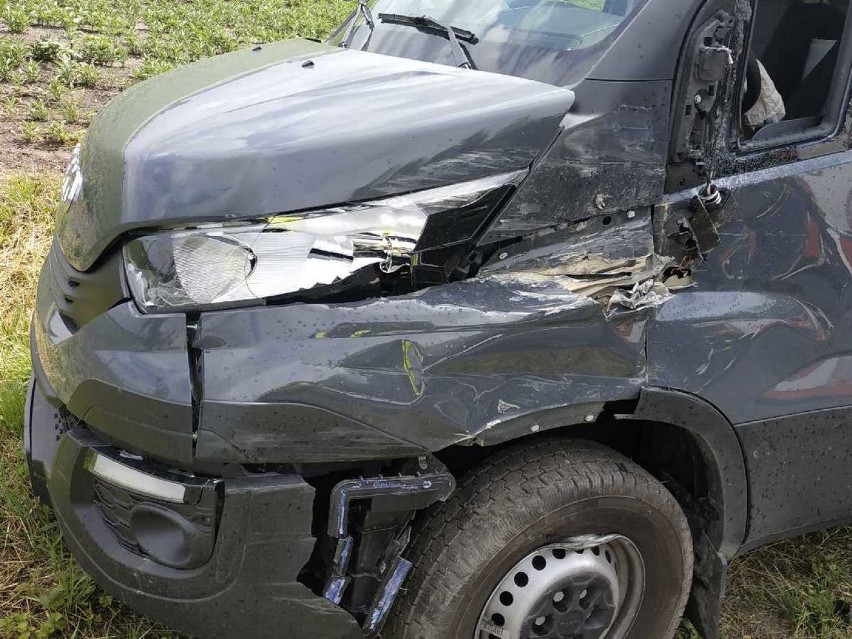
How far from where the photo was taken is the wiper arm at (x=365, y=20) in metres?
2.84

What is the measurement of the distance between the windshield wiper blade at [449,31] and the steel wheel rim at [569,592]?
134 cm

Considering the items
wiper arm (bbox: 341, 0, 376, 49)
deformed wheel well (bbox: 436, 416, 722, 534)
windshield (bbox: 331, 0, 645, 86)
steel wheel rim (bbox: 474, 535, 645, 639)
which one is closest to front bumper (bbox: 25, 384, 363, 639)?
steel wheel rim (bbox: 474, 535, 645, 639)

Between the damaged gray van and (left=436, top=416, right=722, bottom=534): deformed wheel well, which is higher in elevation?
the damaged gray van

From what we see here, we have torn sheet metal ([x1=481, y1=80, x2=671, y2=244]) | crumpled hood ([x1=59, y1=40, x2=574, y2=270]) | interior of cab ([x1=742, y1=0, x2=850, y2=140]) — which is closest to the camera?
crumpled hood ([x1=59, y1=40, x2=574, y2=270])

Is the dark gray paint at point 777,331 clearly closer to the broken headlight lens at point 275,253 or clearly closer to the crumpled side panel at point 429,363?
the crumpled side panel at point 429,363

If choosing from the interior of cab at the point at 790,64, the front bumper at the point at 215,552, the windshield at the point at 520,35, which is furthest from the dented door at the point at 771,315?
the front bumper at the point at 215,552

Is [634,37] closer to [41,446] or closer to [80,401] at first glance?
[80,401]

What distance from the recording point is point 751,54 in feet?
7.52

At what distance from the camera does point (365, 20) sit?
2900 mm

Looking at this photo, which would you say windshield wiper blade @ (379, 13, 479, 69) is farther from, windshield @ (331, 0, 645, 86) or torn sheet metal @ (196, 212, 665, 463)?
torn sheet metal @ (196, 212, 665, 463)

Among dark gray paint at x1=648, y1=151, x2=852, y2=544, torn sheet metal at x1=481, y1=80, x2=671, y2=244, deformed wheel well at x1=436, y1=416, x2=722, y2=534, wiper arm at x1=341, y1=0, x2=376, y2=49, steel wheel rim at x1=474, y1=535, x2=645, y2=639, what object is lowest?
steel wheel rim at x1=474, y1=535, x2=645, y2=639

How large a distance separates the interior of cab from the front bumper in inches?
61.6

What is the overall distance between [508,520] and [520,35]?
4.37 feet

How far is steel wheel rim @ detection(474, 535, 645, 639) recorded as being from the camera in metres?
2.12
